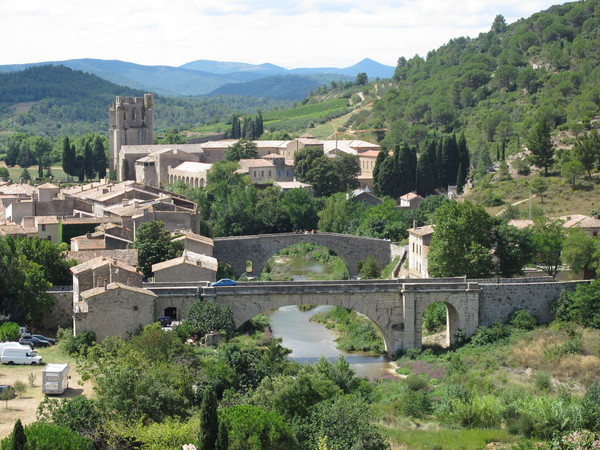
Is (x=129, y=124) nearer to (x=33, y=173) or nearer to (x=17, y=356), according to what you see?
(x=33, y=173)

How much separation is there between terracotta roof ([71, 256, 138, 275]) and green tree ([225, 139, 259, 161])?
4706cm

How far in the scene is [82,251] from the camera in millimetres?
50406

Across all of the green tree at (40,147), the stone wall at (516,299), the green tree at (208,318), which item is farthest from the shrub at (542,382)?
the green tree at (40,147)

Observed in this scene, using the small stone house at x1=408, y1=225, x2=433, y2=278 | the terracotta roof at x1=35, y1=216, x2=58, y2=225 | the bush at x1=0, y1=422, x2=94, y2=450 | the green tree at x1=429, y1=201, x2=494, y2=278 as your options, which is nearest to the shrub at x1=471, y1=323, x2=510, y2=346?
the green tree at x1=429, y1=201, x2=494, y2=278

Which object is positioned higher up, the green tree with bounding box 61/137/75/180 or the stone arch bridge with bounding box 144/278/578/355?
the green tree with bounding box 61/137/75/180

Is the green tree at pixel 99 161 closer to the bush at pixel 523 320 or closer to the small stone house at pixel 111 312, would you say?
the small stone house at pixel 111 312

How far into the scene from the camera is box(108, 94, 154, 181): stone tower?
103 meters

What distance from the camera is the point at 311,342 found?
167 feet

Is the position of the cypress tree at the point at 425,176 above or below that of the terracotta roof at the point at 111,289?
above

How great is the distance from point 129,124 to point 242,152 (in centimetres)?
1754

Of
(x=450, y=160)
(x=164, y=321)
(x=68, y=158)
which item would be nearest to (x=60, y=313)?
(x=164, y=321)

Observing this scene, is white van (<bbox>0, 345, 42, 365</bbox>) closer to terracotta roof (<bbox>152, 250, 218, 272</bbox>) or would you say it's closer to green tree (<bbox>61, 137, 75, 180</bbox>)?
terracotta roof (<bbox>152, 250, 218, 272</bbox>)

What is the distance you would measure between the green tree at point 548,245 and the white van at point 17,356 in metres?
25.6

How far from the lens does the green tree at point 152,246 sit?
4997 cm
